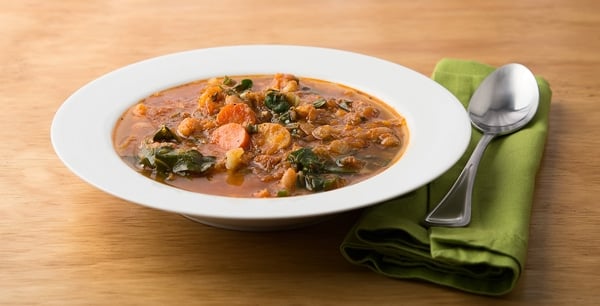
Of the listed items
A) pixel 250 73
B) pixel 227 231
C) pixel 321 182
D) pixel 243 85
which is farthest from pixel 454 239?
pixel 250 73

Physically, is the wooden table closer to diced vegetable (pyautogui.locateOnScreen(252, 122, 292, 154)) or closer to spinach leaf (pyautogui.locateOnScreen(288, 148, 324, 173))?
spinach leaf (pyautogui.locateOnScreen(288, 148, 324, 173))

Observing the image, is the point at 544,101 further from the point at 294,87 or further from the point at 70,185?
the point at 70,185

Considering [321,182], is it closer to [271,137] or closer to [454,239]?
[271,137]

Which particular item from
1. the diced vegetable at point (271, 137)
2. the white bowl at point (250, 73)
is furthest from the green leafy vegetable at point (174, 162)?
the diced vegetable at point (271, 137)

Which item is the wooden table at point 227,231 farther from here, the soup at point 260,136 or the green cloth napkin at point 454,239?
the soup at point 260,136

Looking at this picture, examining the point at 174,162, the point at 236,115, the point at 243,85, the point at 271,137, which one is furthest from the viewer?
the point at 243,85
